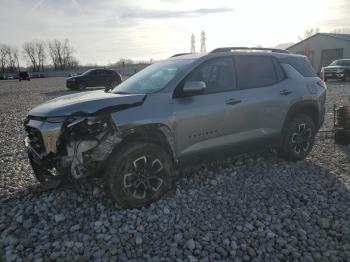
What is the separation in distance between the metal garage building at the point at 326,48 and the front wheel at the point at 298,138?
33888mm

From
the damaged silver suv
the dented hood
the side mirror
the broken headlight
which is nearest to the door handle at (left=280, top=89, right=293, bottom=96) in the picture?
the damaged silver suv

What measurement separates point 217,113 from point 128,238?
2.09 meters

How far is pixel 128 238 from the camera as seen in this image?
3760 mm

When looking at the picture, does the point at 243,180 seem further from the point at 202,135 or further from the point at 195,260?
the point at 195,260

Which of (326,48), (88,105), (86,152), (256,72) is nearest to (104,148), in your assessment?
(86,152)

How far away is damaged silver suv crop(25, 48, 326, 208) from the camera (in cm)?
406

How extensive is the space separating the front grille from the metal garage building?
37.1m

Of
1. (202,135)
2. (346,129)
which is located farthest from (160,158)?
(346,129)

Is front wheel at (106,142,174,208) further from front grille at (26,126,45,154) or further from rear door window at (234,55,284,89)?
rear door window at (234,55,284,89)

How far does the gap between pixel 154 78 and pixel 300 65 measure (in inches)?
110

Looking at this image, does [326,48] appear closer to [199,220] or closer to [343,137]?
[343,137]

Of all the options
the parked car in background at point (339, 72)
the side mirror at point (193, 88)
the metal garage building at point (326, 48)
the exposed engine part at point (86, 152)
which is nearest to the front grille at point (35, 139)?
the exposed engine part at point (86, 152)

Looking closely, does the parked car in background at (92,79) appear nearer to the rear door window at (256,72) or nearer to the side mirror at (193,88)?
the rear door window at (256,72)

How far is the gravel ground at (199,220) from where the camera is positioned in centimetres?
352
